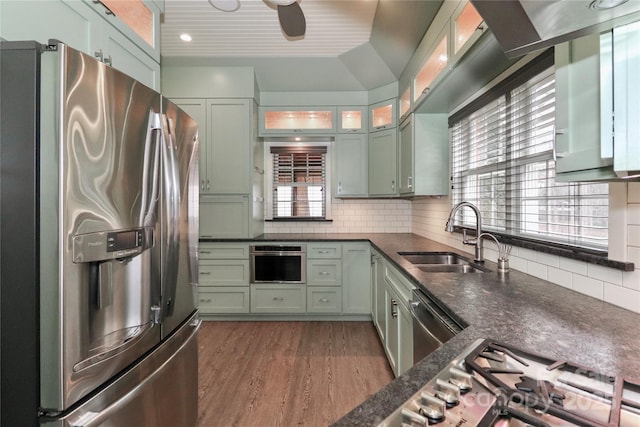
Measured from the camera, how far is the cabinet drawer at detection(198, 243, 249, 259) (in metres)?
3.23

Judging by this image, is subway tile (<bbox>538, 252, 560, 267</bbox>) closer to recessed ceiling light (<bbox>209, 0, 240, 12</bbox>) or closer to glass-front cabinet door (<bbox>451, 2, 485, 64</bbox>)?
glass-front cabinet door (<bbox>451, 2, 485, 64</bbox>)

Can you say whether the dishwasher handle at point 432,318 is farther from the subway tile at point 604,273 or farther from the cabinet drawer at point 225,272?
the cabinet drawer at point 225,272

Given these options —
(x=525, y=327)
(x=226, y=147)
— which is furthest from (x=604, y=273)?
(x=226, y=147)

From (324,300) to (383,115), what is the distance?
7.64 feet

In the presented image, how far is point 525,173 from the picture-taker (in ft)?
5.56

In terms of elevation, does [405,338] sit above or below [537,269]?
below

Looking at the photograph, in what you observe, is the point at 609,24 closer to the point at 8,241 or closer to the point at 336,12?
the point at 8,241

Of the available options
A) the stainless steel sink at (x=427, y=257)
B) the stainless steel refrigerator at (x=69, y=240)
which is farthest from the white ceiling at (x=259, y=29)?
the stainless steel sink at (x=427, y=257)

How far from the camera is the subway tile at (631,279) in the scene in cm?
102

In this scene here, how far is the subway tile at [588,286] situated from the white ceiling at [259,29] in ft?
7.60

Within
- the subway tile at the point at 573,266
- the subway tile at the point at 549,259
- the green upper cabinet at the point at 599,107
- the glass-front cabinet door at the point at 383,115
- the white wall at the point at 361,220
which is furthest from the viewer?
the white wall at the point at 361,220

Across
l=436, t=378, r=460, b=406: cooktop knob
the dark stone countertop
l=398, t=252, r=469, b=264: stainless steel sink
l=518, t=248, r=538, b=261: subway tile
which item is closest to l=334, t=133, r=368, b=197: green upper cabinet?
l=398, t=252, r=469, b=264: stainless steel sink

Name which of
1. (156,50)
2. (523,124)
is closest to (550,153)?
(523,124)

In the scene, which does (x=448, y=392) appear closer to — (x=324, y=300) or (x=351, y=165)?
(x=324, y=300)
